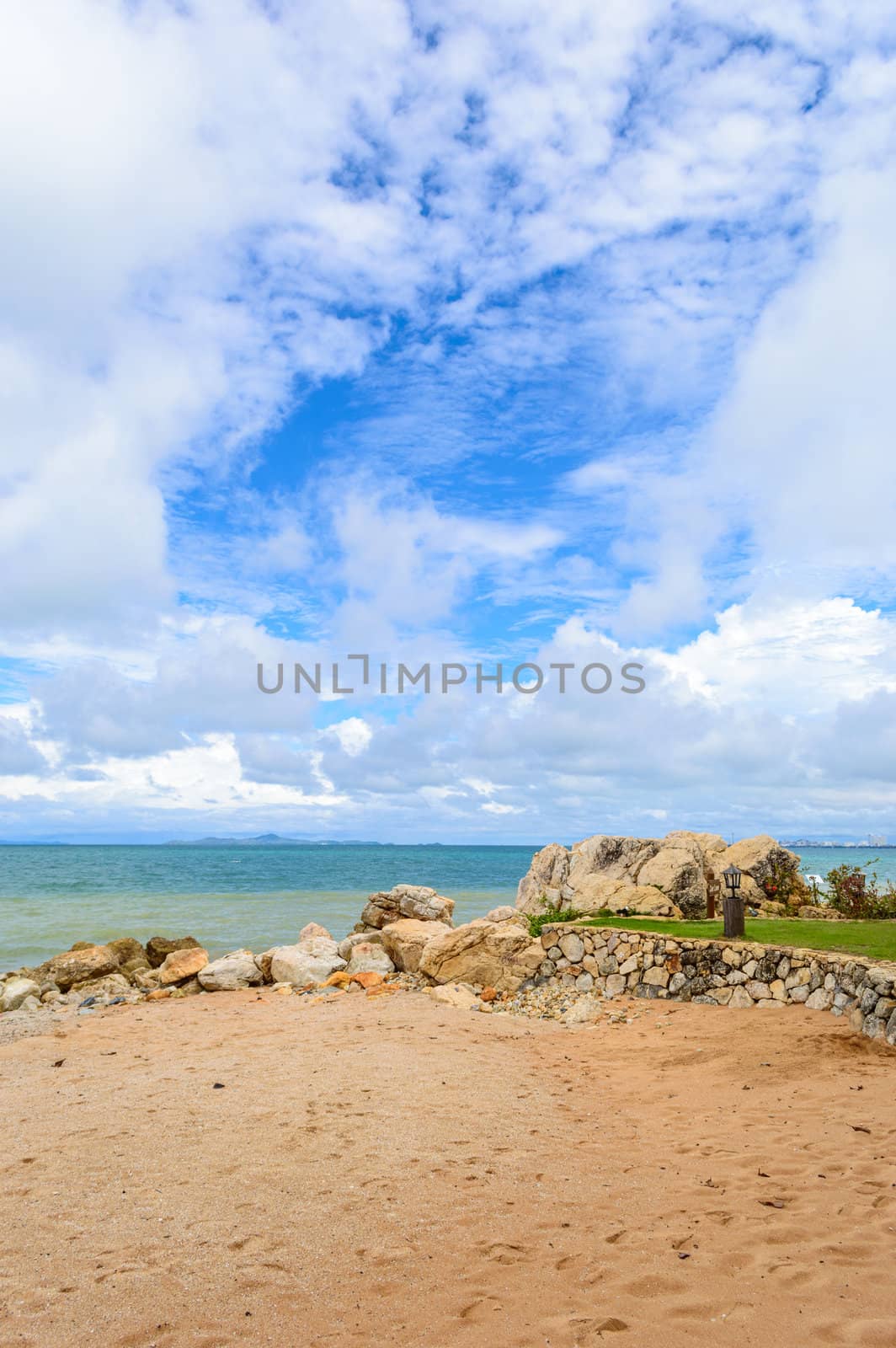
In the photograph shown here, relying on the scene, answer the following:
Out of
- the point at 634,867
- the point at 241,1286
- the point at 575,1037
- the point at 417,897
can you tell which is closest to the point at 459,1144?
the point at 241,1286

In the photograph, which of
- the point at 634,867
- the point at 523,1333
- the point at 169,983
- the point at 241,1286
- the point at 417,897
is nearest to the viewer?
the point at 523,1333

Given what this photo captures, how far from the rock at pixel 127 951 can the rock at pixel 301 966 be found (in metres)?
4.14

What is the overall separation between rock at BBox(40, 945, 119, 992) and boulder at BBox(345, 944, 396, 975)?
5.12 metres

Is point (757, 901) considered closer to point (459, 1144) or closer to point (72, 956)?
point (459, 1144)

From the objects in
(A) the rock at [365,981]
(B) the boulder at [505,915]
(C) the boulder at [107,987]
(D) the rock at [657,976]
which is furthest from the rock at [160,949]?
(D) the rock at [657,976]

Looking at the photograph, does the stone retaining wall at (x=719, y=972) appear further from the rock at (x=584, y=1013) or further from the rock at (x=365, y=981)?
the rock at (x=365, y=981)

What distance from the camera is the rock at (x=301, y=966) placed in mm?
15586

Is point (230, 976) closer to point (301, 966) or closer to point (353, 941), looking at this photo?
point (301, 966)

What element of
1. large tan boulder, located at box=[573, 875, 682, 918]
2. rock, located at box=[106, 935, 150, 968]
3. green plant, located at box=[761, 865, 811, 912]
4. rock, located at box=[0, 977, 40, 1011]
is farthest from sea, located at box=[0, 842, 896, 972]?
rock, located at box=[0, 977, 40, 1011]

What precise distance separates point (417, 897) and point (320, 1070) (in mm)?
12321

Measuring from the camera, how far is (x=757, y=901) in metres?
17.7

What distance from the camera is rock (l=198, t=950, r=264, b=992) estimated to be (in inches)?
622

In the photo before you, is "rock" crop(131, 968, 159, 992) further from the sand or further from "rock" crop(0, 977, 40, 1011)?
the sand

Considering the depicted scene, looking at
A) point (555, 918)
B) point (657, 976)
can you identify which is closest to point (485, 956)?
point (555, 918)
